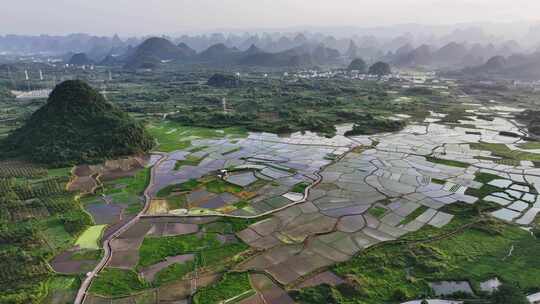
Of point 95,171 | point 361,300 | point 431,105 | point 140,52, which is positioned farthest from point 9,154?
point 140,52

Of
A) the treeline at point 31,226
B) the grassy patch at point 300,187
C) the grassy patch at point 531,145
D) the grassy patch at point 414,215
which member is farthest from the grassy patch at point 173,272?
the grassy patch at point 531,145

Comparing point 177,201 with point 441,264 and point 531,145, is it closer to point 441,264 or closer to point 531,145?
point 441,264

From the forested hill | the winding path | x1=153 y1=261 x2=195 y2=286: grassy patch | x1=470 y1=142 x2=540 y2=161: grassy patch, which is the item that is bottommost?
the winding path

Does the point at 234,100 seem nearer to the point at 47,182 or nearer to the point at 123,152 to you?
the point at 123,152

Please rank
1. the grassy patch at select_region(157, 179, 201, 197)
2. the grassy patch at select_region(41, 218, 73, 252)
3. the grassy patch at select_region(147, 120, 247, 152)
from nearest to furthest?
1. the grassy patch at select_region(41, 218, 73, 252)
2. the grassy patch at select_region(157, 179, 201, 197)
3. the grassy patch at select_region(147, 120, 247, 152)

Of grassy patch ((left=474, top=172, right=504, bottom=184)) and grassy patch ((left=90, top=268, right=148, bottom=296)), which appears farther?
grassy patch ((left=474, top=172, right=504, bottom=184))

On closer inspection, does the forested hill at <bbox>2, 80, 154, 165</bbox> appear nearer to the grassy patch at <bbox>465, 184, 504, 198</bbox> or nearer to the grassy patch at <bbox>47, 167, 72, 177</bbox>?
the grassy patch at <bbox>47, 167, 72, 177</bbox>

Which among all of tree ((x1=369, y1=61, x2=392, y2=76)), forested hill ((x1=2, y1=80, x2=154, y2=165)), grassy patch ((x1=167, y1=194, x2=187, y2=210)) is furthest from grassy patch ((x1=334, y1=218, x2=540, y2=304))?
tree ((x1=369, y1=61, x2=392, y2=76))
